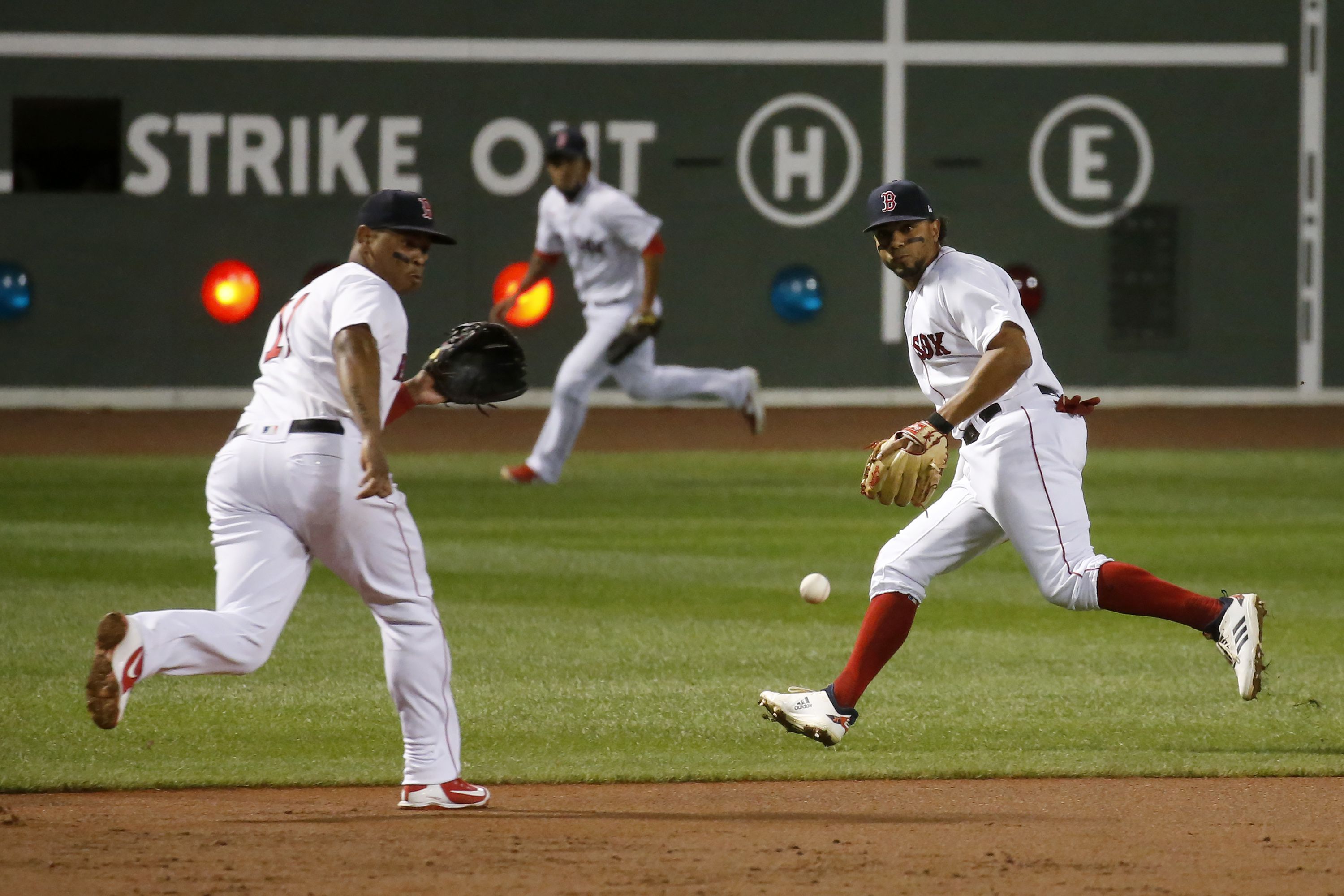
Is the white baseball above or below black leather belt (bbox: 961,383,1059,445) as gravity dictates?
below

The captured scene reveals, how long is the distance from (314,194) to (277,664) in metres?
13.3

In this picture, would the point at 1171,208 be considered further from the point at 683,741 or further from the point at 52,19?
the point at 683,741

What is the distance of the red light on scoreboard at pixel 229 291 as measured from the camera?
66.9 ft

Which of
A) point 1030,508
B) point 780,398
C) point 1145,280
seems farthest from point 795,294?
point 1030,508

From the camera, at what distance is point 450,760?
5.47 m

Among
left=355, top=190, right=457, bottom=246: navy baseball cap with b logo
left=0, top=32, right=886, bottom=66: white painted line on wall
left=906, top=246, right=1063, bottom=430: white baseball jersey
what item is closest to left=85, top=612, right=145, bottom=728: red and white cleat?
left=355, top=190, right=457, bottom=246: navy baseball cap with b logo

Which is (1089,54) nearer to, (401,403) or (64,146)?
(64,146)

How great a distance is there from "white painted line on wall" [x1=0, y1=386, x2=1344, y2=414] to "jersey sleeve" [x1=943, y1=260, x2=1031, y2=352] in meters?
15.3

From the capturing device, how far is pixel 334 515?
531 centimetres

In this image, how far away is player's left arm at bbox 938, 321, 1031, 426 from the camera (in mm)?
5840

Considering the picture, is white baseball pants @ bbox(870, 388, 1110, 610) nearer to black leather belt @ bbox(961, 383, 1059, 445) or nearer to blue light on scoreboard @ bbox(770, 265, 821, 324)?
black leather belt @ bbox(961, 383, 1059, 445)

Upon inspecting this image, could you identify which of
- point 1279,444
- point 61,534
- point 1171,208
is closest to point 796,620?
point 61,534

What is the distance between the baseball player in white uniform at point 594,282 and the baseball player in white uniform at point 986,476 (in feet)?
25.1

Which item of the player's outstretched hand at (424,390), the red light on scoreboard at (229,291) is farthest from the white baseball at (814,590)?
the red light on scoreboard at (229,291)
